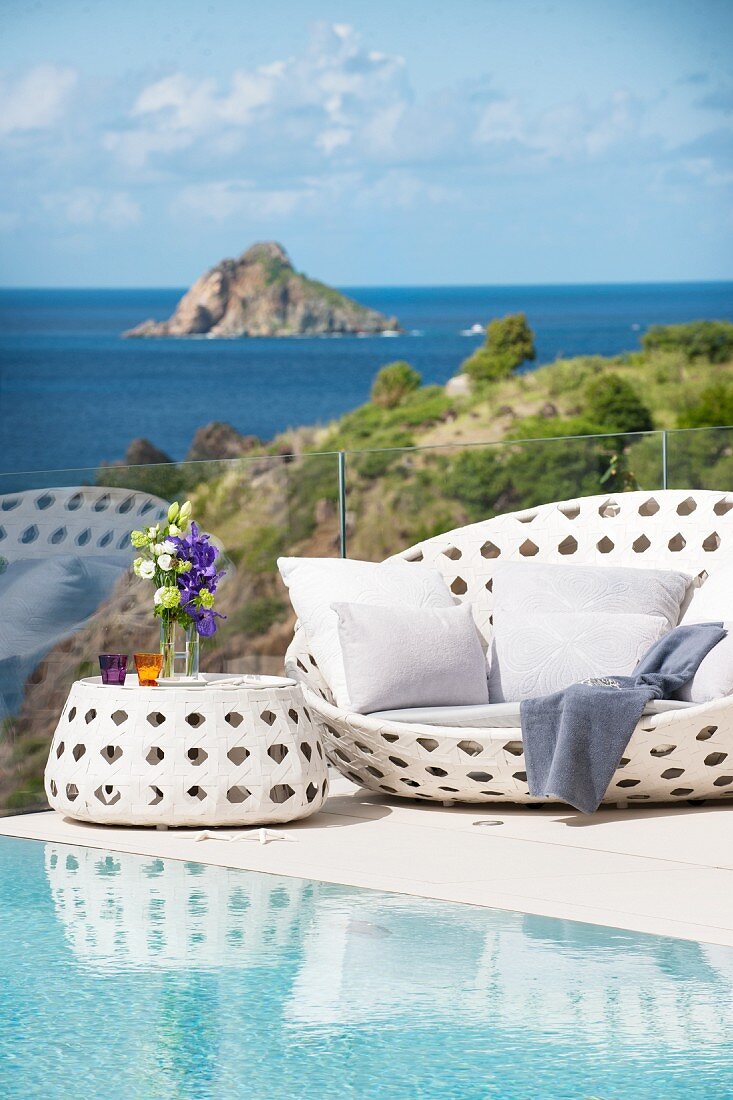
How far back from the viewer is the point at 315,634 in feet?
16.2

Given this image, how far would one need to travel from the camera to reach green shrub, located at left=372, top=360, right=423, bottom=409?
35750 millimetres

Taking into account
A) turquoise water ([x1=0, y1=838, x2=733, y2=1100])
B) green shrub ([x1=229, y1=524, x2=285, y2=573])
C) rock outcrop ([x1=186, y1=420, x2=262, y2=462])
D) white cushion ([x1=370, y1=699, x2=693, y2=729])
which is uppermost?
green shrub ([x1=229, y1=524, x2=285, y2=573])

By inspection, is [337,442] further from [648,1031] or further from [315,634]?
[648,1031]

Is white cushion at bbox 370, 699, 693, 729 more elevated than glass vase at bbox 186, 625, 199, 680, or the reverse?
glass vase at bbox 186, 625, 199, 680

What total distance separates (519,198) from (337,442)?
8506 millimetres

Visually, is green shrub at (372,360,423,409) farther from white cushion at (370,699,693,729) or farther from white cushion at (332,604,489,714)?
white cushion at (370,699,693,729)

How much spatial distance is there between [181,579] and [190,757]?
1.68 feet

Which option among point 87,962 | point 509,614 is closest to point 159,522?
point 509,614

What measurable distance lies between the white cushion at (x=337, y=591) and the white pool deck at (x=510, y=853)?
0.44 meters

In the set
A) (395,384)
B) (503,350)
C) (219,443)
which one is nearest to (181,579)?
(395,384)

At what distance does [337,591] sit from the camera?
496cm

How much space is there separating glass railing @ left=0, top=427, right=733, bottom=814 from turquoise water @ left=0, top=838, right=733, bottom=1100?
1.19 m

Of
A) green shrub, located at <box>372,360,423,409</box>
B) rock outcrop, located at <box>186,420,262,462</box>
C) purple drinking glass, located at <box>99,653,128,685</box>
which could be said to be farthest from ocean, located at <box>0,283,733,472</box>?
purple drinking glass, located at <box>99,653,128,685</box>

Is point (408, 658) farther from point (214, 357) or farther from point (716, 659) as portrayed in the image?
point (214, 357)
